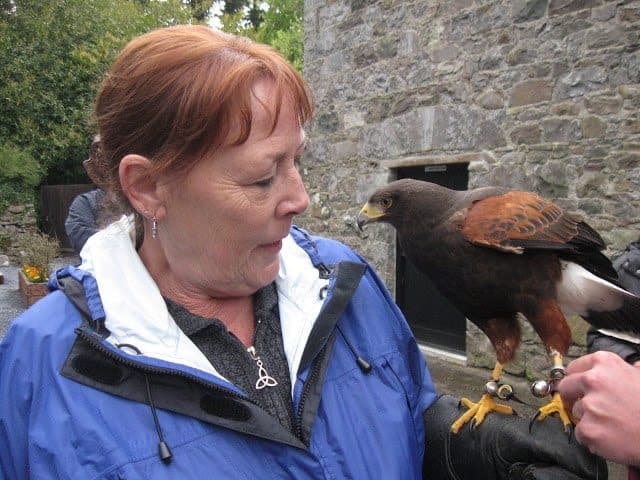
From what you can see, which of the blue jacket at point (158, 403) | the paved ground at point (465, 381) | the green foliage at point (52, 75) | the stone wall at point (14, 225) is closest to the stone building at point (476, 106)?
the paved ground at point (465, 381)

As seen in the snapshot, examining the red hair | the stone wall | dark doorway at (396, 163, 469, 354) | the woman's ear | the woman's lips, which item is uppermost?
the red hair

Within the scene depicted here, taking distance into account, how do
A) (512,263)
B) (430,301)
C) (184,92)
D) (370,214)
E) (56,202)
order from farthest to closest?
1. (56,202)
2. (430,301)
3. (370,214)
4. (512,263)
5. (184,92)

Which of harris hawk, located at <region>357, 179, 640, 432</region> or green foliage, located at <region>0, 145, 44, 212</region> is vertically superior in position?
harris hawk, located at <region>357, 179, 640, 432</region>

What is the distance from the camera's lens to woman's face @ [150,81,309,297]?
1347 mm

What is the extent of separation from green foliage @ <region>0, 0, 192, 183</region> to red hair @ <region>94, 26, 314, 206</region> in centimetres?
1626

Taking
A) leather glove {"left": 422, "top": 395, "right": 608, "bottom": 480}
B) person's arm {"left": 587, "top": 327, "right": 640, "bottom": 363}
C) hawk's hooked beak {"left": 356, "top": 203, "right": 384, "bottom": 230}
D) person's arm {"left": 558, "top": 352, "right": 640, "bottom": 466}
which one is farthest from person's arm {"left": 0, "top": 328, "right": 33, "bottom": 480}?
person's arm {"left": 587, "top": 327, "right": 640, "bottom": 363}

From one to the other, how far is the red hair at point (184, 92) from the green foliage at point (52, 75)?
53.3 ft

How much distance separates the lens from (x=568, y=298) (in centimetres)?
222

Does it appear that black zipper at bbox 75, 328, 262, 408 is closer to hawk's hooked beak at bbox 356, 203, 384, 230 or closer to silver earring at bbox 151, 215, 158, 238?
A: silver earring at bbox 151, 215, 158, 238

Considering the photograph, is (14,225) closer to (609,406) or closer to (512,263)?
(512,263)

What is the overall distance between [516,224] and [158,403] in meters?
1.46

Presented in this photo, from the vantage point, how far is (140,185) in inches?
56.3

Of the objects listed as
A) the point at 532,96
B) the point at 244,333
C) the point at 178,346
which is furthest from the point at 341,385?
the point at 532,96

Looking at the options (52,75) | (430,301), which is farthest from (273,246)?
(52,75)
